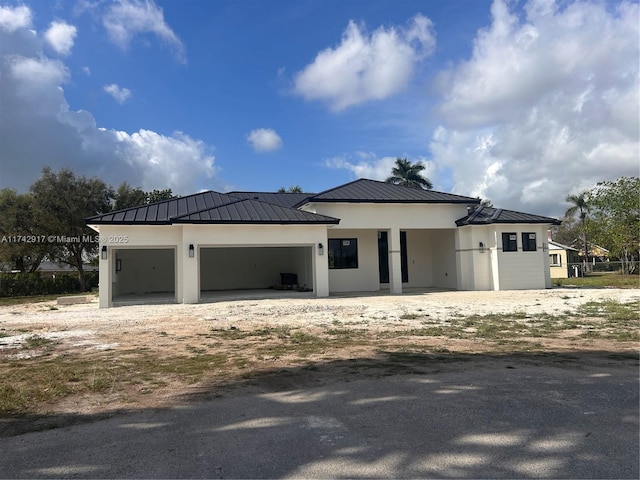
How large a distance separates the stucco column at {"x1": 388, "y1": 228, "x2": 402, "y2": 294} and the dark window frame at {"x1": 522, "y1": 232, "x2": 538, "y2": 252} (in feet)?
21.4

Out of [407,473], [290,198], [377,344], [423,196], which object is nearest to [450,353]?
[377,344]

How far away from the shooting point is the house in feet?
62.4

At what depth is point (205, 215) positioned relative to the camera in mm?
19203

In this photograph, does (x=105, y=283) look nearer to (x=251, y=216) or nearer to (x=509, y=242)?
(x=251, y=216)

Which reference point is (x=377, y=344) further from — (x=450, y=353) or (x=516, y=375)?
(x=516, y=375)

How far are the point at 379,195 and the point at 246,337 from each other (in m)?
14.9

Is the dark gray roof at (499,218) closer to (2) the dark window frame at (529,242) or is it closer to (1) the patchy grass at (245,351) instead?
(2) the dark window frame at (529,242)

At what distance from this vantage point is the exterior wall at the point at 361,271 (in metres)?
24.1

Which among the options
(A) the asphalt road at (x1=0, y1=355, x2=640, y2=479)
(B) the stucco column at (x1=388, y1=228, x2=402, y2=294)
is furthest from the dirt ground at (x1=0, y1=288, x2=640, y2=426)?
(B) the stucco column at (x1=388, y1=228, x2=402, y2=294)

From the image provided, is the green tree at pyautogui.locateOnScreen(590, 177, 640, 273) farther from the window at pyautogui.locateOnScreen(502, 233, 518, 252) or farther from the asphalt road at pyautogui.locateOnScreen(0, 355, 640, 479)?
the asphalt road at pyautogui.locateOnScreen(0, 355, 640, 479)

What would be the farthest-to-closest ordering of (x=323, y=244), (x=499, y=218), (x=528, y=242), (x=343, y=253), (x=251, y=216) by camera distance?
(x=343, y=253), (x=528, y=242), (x=499, y=218), (x=323, y=244), (x=251, y=216)

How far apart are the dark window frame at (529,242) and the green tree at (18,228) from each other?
3099cm

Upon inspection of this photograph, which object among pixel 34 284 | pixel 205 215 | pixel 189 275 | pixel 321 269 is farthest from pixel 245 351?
pixel 34 284

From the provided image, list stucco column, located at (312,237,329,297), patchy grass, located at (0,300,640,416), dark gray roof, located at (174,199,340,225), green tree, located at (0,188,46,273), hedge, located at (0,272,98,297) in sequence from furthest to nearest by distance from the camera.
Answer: green tree, located at (0,188,46,273) → hedge, located at (0,272,98,297) → stucco column, located at (312,237,329,297) → dark gray roof, located at (174,199,340,225) → patchy grass, located at (0,300,640,416)
